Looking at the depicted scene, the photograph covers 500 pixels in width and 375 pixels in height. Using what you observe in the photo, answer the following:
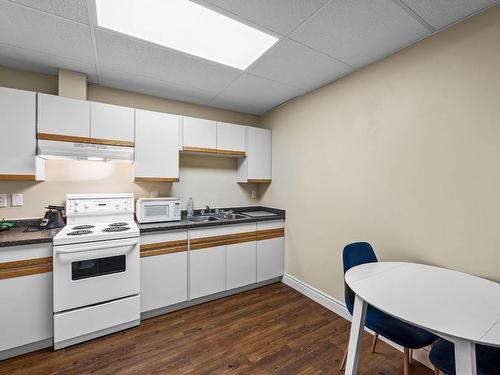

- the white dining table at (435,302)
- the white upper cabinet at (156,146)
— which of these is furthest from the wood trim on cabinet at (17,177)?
the white dining table at (435,302)

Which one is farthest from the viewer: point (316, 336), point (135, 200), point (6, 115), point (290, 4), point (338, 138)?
point (135, 200)

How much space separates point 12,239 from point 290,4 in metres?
2.70

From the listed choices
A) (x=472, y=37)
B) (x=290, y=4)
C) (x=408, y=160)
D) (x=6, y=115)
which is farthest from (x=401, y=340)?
(x=6, y=115)

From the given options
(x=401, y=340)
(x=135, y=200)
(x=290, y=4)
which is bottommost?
(x=401, y=340)

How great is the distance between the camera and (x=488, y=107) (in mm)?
1502

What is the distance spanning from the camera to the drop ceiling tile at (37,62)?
6.60 feet

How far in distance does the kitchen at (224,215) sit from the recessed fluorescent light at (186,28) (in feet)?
0.22

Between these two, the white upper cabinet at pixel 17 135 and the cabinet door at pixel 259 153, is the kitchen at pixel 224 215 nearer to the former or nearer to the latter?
the white upper cabinet at pixel 17 135

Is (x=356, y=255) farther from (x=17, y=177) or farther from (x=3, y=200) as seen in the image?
(x=3, y=200)

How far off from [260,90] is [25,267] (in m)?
2.84

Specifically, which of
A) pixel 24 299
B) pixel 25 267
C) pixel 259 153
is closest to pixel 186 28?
pixel 259 153

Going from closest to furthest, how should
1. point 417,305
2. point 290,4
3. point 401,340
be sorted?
1. point 417,305
2. point 401,340
3. point 290,4

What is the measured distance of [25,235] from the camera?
1965 millimetres

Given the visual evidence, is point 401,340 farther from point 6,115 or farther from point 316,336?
point 6,115
